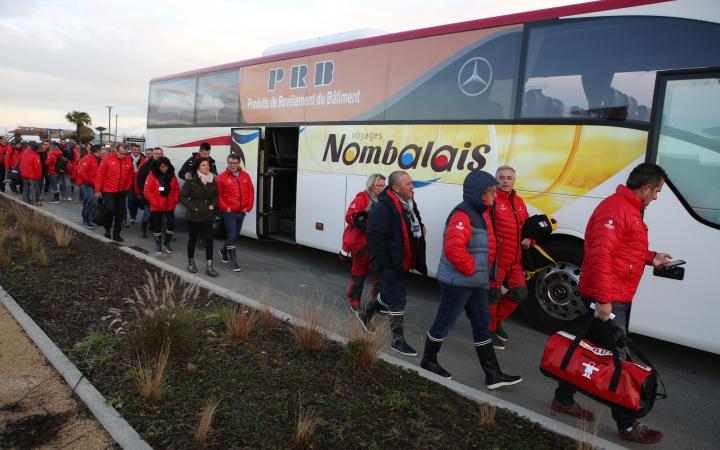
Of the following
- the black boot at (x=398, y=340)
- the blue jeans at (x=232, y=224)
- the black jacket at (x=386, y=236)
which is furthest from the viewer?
the blue jeans at (x=232, y=224)

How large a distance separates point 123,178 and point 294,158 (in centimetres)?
323

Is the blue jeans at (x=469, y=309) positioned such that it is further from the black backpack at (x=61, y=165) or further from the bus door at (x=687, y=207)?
the black backpack at (x=61, y=165)

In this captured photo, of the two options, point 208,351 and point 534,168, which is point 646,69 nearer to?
point 534,168

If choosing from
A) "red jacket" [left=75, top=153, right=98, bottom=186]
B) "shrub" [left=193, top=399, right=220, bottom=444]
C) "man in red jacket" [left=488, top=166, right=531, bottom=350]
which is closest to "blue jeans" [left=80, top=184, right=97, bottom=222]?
"red jacket" [left=75, top=153, right=98, bottom=186]

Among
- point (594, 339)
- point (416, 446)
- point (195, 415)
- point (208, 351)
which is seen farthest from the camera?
point (208, 351)

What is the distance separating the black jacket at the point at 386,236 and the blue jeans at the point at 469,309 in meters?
0.68

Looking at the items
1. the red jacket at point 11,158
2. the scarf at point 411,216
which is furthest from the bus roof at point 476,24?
the red jacket at point 11,158

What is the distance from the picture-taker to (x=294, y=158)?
1012cm

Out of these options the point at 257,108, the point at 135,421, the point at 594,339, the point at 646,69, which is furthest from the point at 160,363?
the point at 257,108

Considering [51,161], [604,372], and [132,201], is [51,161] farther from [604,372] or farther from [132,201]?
[604,372]

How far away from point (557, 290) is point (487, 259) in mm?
2061

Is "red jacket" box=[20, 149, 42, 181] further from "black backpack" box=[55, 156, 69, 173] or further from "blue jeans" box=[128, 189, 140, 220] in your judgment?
"blue jeans" box=[128, 189, 140, 220]

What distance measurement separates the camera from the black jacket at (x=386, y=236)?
15.6 ft

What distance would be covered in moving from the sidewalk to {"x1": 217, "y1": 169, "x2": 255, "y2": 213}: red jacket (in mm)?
4174
